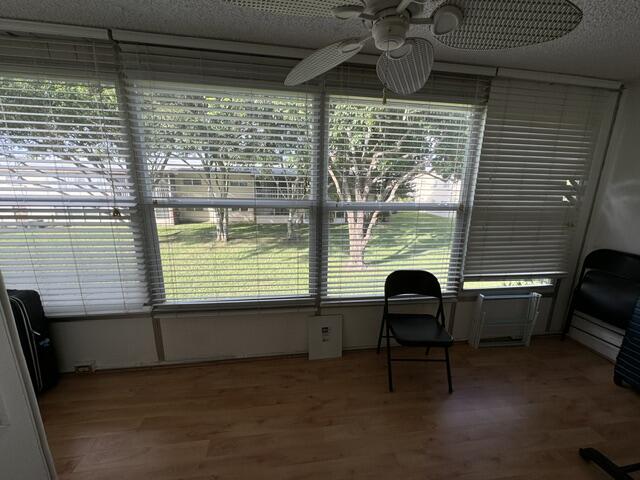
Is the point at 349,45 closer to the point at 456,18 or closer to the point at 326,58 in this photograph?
the point at 326,58

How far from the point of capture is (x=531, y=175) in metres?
2.11

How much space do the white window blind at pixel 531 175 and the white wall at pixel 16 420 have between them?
2566mm

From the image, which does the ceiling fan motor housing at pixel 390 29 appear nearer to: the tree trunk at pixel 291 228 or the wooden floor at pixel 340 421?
the tree trunk at pixel 291 228

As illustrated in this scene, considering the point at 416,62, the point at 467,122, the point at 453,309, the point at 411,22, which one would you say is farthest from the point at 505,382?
the point at 411,22

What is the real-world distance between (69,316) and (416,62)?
2.49m

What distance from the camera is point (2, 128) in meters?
1.54

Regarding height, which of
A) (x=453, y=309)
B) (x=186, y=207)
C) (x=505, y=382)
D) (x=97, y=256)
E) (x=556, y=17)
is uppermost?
(x=556, y=17)

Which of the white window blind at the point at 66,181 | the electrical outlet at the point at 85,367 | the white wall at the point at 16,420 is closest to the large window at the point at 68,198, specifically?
the white window blind at the point at 66,181

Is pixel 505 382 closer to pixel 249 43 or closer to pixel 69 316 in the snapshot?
pixel 249 43

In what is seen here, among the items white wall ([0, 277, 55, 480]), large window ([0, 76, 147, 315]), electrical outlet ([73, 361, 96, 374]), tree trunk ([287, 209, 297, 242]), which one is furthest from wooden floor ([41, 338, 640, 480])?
tree trunk ([287, 209, 297, 242])

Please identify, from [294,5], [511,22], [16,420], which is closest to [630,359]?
[511,22]

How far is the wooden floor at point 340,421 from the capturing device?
1.35 meters

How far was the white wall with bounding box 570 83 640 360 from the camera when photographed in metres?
2.07

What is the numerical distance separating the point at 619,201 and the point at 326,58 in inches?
105
